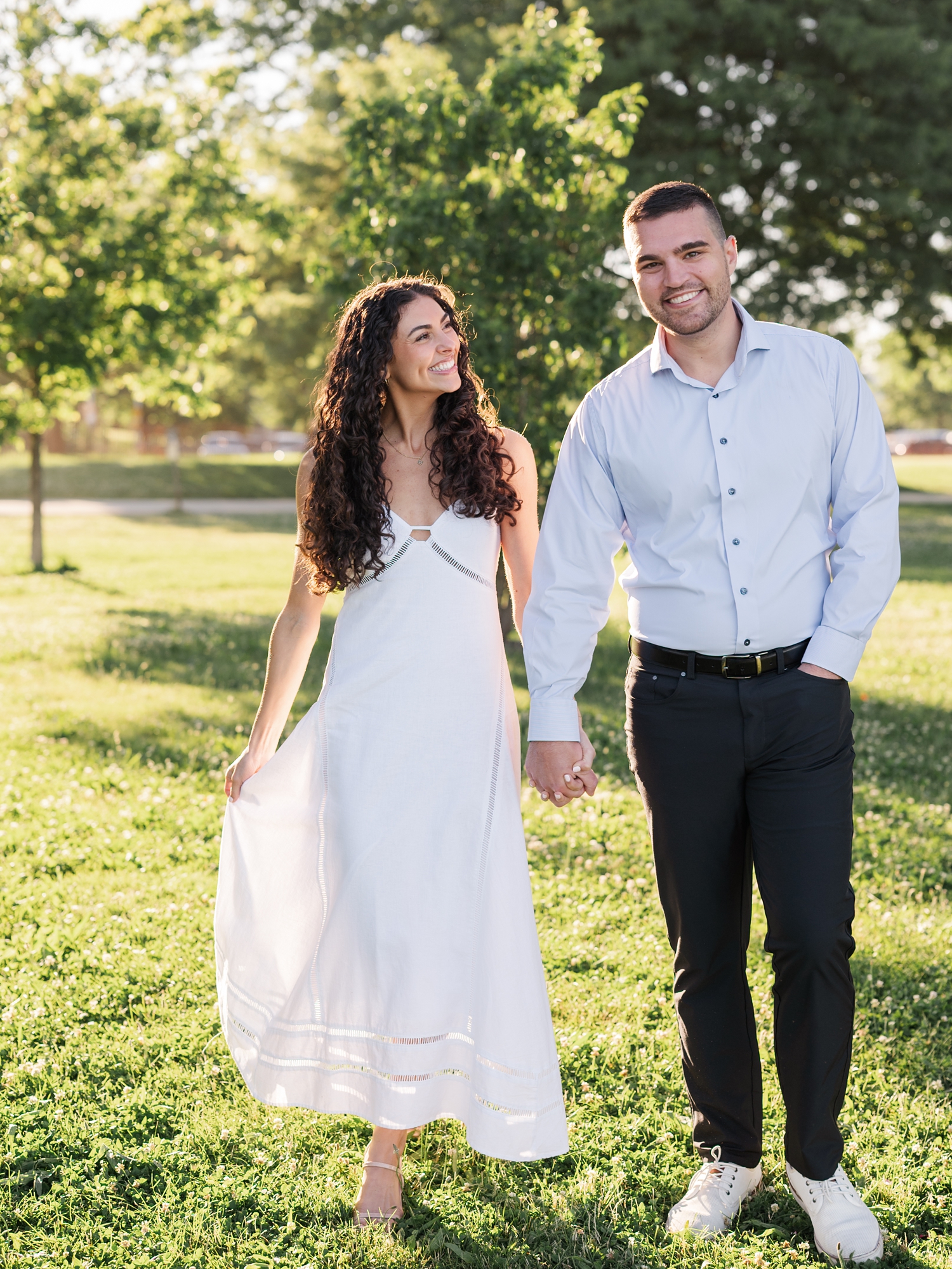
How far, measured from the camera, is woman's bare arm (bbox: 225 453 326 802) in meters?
3.51

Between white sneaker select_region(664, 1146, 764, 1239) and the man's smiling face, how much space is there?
90.7 inches

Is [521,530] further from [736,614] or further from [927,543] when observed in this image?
[927,543]

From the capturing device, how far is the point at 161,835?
6535 mm

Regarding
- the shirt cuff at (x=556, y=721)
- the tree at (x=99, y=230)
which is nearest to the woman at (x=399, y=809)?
the shirt cuff at (x=556, y=721)

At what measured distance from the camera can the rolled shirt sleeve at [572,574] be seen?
3271 mm

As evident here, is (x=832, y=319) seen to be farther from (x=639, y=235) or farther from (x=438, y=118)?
(x=639, y=235)

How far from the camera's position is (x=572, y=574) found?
328 centimetres

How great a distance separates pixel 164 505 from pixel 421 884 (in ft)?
104

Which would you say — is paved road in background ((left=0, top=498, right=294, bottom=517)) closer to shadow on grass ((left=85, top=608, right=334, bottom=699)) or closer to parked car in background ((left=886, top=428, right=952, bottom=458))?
shadow on grass ((left=85, top=608, right=334, bottom=699))

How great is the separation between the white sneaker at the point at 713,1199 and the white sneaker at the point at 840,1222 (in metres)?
0.20

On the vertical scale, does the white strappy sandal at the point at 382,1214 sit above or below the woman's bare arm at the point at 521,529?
below

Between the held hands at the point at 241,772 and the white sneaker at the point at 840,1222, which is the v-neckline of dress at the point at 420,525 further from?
the white sneaker at the point at 840,1222

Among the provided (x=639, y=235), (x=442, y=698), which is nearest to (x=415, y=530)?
(x=442, y=698)

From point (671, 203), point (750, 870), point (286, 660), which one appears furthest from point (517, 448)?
point (750, 870)
